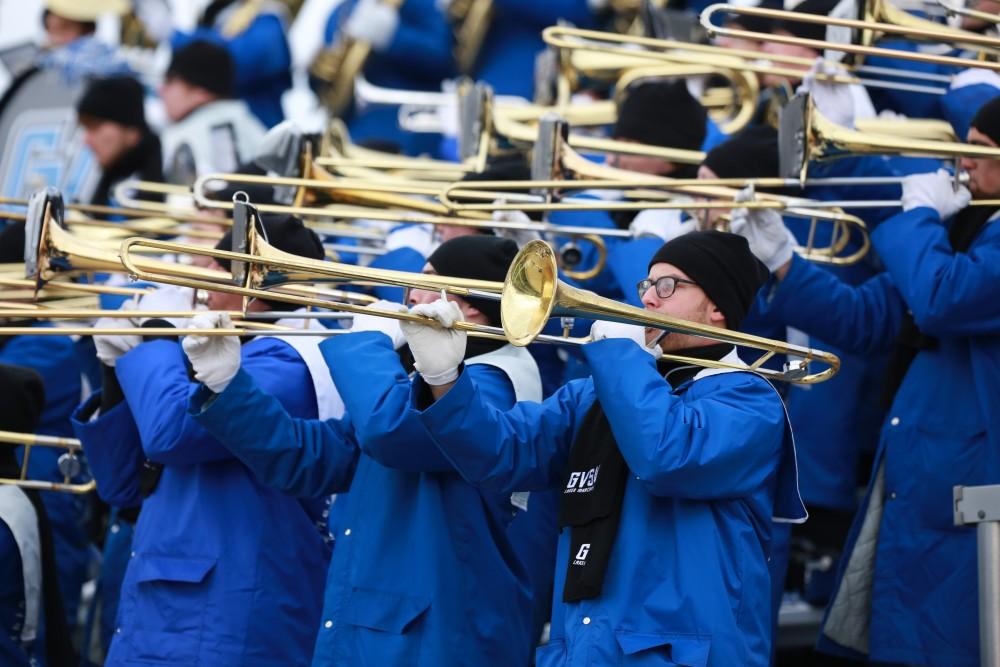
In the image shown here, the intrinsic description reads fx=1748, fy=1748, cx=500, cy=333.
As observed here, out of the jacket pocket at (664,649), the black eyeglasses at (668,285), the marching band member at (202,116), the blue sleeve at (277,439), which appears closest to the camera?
the jacket pocket at (664,649)

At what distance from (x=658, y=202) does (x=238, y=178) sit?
152 centimetres

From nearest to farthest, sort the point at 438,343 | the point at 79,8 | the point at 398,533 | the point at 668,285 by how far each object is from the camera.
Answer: the point at 438,343 < the point at 668,285 < the point at 398,533 < the point at 79,8

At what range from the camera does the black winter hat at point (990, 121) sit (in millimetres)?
5668

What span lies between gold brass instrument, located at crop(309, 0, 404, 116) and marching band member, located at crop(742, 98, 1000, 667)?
240 inches

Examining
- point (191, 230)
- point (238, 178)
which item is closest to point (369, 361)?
point (238, 178)

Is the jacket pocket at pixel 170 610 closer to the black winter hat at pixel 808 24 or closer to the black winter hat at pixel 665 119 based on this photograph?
the black winter hat at pixel 665 119

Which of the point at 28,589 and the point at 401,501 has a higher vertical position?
the point at 401,501

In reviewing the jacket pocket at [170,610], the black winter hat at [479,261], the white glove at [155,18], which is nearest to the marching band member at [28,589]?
the jacket pocket at [170,610]

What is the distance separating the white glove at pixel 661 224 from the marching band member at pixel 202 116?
3.49 meters

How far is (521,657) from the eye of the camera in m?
5.02

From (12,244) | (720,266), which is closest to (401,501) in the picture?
(720,266)

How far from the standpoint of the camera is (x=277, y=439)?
16.8 feet

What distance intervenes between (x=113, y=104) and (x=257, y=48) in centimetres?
164

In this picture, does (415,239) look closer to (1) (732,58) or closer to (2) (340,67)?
(1) (732,58)
